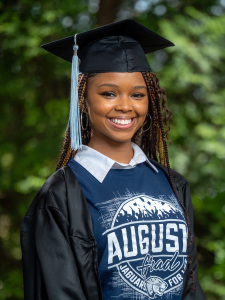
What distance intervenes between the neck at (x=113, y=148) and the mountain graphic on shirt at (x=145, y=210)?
217mm

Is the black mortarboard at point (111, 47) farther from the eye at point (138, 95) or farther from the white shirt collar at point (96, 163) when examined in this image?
the white shirt collar at point (96, 163)

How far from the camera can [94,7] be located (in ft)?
11.6

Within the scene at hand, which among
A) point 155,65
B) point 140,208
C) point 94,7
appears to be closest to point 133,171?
point 140,208

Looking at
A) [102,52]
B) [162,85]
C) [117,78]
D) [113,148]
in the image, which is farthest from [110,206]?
[162,85]

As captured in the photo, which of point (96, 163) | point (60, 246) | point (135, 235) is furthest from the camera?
point (96, 163)

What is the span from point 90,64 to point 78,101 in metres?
0.16

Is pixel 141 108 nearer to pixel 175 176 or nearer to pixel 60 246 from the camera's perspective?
pixel 175 176

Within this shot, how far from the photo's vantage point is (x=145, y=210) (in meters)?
1.47

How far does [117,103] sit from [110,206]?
42 cm

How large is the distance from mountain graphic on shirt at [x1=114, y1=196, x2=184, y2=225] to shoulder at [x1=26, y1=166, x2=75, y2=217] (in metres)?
0.22

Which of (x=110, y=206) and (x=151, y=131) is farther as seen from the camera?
(x=151, y=131)

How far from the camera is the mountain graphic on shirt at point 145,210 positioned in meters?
1.43

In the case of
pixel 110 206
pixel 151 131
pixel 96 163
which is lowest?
pixel 110 206

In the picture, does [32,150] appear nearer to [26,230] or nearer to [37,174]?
[37,174]
